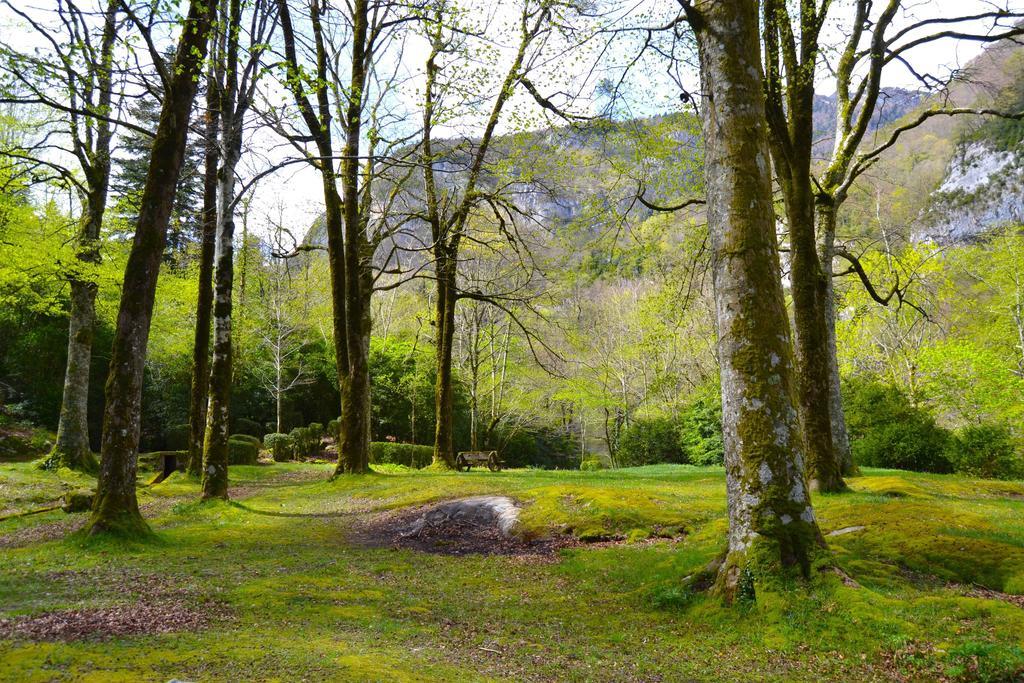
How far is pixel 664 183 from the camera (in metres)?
13.0

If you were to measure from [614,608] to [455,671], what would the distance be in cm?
208

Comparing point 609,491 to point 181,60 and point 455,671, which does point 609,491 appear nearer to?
point 455,671

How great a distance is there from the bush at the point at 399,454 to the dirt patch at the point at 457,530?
14.1 meters

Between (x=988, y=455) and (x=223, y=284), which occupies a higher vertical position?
(x=223, y=284)

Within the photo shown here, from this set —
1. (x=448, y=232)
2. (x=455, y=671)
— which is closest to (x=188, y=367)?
(x=448, y=232)

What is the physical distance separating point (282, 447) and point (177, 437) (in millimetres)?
4530

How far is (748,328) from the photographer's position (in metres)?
4.66

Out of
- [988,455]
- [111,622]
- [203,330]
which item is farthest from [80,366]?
[988,455]

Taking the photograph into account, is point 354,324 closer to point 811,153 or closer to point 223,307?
point 223,307

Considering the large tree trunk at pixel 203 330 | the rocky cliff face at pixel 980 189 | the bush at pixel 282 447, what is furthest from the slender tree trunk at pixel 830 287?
the rocky cliff face at pixel 980 189

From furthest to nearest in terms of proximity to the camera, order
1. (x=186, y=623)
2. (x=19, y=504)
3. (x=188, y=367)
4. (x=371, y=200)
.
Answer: (x=188, y=367), (x=371, y=200), (x=19, y=504), (x=186, y=623)

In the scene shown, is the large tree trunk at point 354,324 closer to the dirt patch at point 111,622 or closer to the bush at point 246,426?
the dirt patch at point 111,622

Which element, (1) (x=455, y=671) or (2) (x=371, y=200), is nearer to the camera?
(1) (x=455, y=671)

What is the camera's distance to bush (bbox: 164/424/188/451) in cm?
2548
